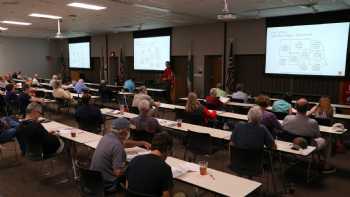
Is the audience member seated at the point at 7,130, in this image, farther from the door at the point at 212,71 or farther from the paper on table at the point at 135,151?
the door at the point at 212,71

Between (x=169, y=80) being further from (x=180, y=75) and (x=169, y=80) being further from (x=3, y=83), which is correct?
(x=3, y=83)

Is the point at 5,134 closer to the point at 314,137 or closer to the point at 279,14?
the point at 314,137

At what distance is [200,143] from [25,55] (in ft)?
59.5

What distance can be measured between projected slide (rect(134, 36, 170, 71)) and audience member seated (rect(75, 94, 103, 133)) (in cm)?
801

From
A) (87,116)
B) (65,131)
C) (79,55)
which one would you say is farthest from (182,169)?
(79,55)

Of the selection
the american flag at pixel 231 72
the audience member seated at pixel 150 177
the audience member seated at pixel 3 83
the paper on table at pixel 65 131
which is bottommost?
the paper on table at pixel 65 131

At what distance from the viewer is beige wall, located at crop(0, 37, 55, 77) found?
59.0 ft

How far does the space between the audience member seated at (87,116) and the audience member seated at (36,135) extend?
1.02 m

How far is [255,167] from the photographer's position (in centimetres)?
358

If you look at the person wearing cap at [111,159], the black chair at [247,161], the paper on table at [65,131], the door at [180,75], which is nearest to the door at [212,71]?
the door at [180,75]

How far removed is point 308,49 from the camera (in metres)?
8.96

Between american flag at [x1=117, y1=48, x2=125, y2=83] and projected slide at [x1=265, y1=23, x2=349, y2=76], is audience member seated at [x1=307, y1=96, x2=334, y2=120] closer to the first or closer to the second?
projected slide at [x1=265, y1=23, x2=349, y2=76]

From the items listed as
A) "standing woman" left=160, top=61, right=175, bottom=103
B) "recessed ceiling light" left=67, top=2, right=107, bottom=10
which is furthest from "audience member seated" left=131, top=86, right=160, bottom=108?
"standing woman" left=160, top=61, right=175, bottom=103

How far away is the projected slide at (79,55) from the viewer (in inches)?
701
